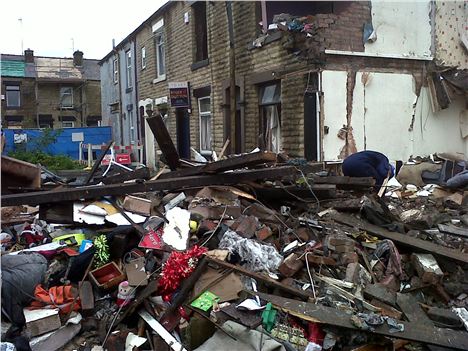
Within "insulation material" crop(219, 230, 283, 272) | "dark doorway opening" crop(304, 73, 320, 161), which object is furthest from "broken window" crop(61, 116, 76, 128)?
"insulation material" crop(219, 230, 283, 272)

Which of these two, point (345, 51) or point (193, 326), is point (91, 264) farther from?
point (345, 51)

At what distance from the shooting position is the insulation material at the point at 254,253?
168 inches

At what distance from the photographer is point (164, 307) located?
395 centimetres

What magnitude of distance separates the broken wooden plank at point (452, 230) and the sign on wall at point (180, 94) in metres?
10.0

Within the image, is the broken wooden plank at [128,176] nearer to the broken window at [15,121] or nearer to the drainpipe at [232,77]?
the drainpipe at [232,77]

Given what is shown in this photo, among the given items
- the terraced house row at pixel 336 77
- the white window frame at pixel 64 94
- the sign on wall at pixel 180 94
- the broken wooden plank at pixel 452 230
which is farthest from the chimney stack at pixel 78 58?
the broken wooden plank at pixel 452 230

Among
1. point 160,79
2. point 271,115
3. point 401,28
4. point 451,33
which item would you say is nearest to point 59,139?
point 160,79

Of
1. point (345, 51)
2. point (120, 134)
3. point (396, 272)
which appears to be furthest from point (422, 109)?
point (120, 134)

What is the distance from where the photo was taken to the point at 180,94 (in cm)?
1426

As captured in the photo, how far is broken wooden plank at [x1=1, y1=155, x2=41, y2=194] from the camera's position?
4.29 meters

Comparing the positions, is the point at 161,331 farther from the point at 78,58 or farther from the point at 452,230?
the point at 78,58

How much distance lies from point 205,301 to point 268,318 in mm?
590

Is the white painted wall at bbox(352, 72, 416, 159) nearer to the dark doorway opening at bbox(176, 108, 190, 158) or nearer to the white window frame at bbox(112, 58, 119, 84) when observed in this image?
the dark doorway opening at bbox(176, 108, 190, 158)

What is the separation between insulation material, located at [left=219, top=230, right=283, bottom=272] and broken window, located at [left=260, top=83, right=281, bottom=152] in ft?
18.7
